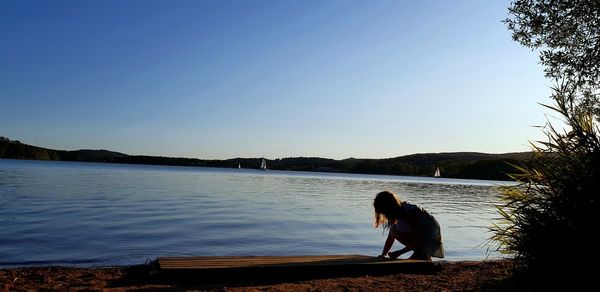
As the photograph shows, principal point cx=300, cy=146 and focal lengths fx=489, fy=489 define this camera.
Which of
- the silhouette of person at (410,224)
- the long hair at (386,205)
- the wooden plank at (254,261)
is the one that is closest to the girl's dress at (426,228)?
the silhouette of person at (410,224)

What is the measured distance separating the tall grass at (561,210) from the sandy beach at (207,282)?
2.25ft

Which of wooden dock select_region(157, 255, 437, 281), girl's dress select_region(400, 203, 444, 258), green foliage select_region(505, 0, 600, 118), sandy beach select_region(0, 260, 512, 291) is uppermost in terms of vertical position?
green foliage select_region(505, 0, 600, 118)

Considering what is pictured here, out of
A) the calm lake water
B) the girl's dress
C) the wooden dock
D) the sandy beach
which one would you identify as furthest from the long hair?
the calm lake water

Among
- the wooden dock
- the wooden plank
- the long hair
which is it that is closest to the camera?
the wooden dock

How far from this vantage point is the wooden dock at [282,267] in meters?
7.96

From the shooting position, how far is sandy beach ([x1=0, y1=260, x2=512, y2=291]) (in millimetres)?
7488

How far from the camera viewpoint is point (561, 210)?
708cm

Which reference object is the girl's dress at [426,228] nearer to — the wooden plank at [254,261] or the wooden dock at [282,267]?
the wooden dock at [282,267]

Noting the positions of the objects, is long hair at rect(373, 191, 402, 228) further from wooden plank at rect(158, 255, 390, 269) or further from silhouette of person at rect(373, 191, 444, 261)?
wooden plank at rect(158, 255, 390, 269)

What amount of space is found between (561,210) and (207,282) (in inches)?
216

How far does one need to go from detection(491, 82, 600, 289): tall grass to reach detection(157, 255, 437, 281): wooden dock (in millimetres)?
1971

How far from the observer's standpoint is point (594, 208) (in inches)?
261

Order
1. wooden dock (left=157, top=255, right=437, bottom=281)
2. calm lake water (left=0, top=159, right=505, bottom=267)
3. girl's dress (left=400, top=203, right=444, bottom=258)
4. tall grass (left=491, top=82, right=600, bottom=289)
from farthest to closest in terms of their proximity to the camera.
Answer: calm lake water (left=0, top=159, right=505, bottom=267)
girl's dress (left=400, top=203, right=444, bottom=258)
wooden dock (left=157, top=255, right=437, bottom=281)
tall grass (left=491, top=82, right=600, bottom=289)

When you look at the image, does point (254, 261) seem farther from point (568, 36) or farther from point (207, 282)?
point (568, 36)
